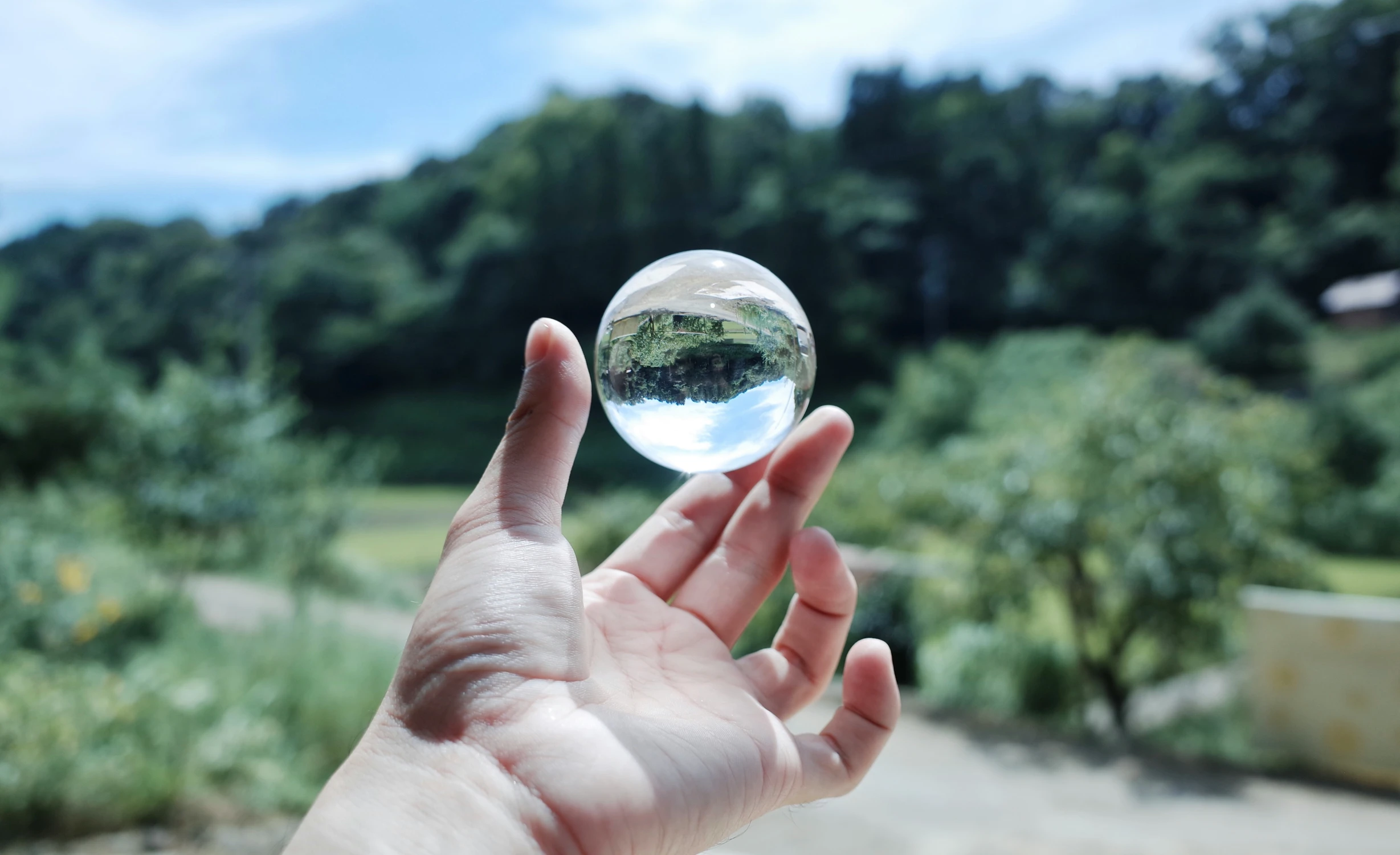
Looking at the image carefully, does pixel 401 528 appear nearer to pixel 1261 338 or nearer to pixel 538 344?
pixel 538 344

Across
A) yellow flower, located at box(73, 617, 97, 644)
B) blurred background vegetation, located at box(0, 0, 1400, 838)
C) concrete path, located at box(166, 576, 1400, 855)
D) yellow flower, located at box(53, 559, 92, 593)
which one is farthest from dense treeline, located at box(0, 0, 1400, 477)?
yellow flower, located at box(73, 617, 97, 644)

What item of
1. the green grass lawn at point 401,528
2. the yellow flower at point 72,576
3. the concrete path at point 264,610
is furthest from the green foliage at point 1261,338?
the yellow flower at point 72,576

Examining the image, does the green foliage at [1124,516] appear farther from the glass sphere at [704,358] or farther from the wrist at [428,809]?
the wrist at [428,809]

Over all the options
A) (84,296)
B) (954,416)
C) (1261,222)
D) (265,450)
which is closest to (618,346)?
(265,450)

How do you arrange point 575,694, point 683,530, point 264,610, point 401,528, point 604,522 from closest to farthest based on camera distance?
point 575,694 < point 683,530 < point 264,610 < point 604,522 < point 401,528

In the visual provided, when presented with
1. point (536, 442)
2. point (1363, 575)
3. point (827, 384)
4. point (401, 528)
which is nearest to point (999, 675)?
point (536, 442)

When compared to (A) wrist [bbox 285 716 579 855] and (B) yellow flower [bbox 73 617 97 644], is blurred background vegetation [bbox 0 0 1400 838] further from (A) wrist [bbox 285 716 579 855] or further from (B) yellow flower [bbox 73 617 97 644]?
(A) wrist [bbox 285 716 579 855]
